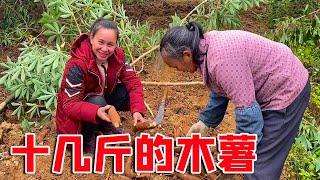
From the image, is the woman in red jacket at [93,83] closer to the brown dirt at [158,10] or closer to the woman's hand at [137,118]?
the woman's hand at [137,118]

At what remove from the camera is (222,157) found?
2.44m

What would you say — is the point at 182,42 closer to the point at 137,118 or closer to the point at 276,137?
the point at 276,137

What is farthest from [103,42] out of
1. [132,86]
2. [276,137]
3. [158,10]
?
[158,10]

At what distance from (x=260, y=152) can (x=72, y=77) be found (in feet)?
3.38

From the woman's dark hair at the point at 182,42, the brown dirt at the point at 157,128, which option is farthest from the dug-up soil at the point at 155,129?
the woman's dark hair at the point at 182,42

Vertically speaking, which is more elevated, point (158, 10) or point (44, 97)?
point (158, 10)

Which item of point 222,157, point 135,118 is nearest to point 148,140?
point 135,118

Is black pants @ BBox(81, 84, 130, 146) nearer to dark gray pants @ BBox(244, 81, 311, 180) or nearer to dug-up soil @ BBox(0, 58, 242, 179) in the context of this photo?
dug-up soil @ BBox(0, 58, 242, 179)

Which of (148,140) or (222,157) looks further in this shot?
(148,140)

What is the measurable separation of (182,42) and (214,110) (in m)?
0.71

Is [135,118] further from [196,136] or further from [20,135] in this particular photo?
[20,135]

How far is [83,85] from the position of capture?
8.79 feet

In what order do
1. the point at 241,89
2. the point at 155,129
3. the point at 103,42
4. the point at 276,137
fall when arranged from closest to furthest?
the point at 241,89
the point at 276,137
the point at 103,42
the point at 155,129

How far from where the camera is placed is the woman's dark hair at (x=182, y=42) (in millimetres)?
2057
